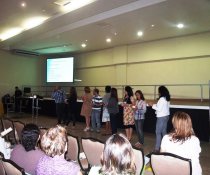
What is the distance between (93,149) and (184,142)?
42.1 inches

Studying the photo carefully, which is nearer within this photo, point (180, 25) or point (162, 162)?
point (162, 162)

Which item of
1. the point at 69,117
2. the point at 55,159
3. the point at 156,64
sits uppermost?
the point at 156,64

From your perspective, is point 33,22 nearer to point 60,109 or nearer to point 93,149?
point 60,109

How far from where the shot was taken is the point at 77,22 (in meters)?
8.27

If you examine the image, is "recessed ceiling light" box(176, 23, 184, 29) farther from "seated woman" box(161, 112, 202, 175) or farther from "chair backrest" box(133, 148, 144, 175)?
"chair backrest" box(133, 148, 144, 175)

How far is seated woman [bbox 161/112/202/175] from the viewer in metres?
2.66

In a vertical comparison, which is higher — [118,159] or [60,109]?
[118,159]

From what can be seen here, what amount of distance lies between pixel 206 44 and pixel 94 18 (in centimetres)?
441

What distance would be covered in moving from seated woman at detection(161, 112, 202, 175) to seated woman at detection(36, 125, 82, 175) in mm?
1172

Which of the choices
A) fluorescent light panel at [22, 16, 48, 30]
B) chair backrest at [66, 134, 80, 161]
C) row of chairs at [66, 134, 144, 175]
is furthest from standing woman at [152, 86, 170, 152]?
fluorescent light panel at [22, 16, 48, 30]

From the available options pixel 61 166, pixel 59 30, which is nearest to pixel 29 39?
pixel 59 30

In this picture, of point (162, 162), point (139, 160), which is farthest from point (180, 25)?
point (162, 162)

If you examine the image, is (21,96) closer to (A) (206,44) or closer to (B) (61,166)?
(A) (206,44)

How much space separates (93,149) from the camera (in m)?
3.11
